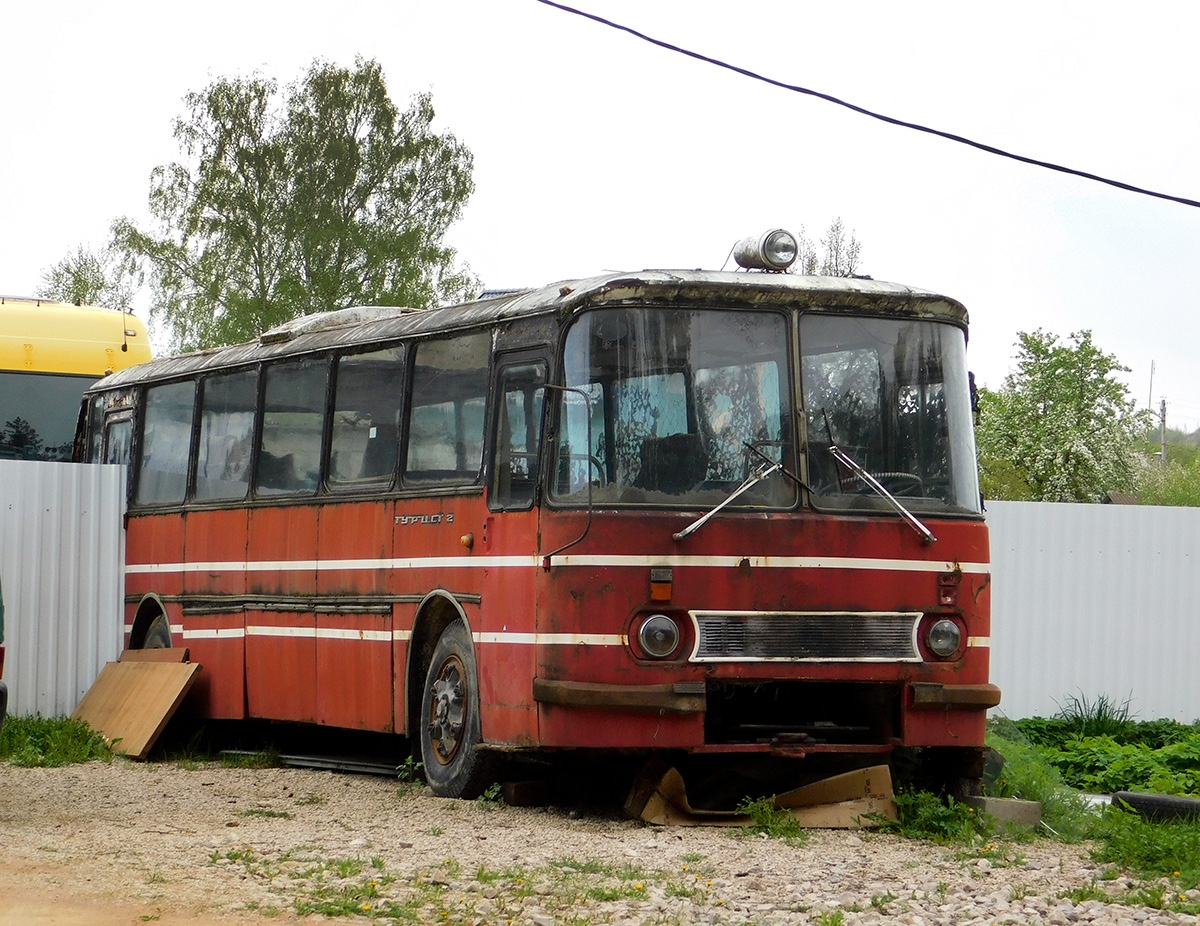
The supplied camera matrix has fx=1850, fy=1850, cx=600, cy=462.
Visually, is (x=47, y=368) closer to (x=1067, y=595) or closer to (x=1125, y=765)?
(x=1067, y=595)

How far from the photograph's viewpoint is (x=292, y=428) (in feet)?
43.9

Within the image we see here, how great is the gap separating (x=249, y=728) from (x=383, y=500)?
14.6 ft

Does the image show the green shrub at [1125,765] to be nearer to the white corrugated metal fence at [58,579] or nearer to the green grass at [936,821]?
the green grass at [936,821]

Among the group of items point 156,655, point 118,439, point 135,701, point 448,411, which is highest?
point 118,439

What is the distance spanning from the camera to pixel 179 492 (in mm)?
14977

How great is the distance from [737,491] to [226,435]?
19.7 feet

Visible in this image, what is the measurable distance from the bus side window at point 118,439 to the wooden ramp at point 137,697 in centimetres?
202

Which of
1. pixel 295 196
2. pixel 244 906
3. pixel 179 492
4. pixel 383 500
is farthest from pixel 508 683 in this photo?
pixel 295 196

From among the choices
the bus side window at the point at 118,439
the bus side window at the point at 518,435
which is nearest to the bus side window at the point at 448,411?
the bus side window at the point at 518,435

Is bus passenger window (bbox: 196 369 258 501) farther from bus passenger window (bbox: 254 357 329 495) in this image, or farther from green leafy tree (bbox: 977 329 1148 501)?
green leafy tree (bbox: 977 329 1148 501)

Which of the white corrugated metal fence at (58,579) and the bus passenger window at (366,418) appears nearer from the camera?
the bus passenger window at (366,418)

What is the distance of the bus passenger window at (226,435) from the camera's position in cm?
1404

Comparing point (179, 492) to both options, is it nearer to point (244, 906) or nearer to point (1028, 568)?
point (1028, 568)

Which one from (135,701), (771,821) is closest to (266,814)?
(771,821)
